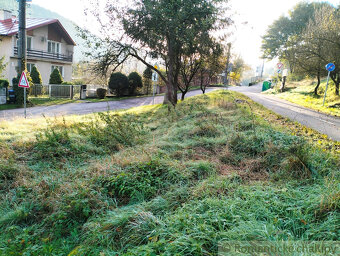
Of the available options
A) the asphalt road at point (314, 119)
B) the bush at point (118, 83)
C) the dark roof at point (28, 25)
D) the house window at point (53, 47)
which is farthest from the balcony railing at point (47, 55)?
the asphalt road at point (314, 119)

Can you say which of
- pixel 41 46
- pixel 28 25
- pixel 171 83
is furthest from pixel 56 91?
pixel 171 83

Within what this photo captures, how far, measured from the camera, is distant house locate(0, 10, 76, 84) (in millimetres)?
25031

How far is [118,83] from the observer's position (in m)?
27.0

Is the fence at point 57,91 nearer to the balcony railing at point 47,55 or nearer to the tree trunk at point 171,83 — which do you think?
the balcony railing at point 47,55

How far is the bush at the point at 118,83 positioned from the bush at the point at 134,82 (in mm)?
931

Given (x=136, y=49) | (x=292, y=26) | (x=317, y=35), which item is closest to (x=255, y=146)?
(x=136, y=49)

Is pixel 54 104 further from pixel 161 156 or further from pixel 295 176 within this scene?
pixel 295 176

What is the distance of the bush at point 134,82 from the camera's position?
28625 mm

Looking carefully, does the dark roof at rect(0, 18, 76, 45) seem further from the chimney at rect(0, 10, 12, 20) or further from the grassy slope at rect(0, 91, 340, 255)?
the grassy slope at rect(0, 91, 340, 255)

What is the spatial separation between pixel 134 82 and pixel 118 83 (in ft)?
7.87

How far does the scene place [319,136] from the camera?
6680 mm

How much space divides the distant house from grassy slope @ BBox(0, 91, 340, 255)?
77.9 feet

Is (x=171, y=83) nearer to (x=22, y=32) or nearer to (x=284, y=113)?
(x=284, y=113)

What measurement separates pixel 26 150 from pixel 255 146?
18.1ft
